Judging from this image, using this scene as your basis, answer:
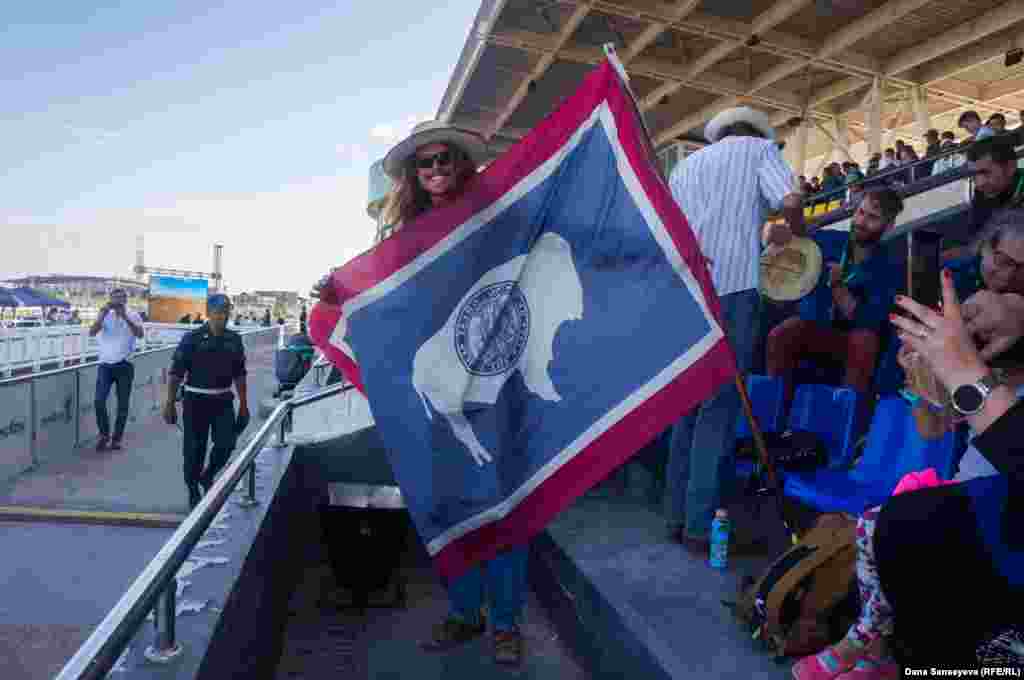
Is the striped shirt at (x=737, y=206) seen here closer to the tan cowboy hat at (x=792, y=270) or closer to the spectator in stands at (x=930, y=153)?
the tan cowboy hat at (x=792, y=270)

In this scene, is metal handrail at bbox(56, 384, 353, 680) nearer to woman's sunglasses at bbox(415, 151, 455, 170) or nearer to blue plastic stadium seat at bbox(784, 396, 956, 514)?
woman's sunglasses at bbox(415, 151, 455, 170)

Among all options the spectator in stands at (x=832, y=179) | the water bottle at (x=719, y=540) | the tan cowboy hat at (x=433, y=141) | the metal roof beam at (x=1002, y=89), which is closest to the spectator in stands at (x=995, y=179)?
the water bottle at (x=719, y=540)

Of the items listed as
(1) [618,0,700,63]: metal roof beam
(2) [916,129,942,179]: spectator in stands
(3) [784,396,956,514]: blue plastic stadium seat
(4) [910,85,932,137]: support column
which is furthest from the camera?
(4) [910,85,932,137]: support column

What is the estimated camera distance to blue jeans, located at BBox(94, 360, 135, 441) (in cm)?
877

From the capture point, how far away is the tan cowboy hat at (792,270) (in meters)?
4.03

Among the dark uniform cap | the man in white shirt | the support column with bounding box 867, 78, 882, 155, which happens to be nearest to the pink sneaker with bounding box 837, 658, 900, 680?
the dark uniform cap

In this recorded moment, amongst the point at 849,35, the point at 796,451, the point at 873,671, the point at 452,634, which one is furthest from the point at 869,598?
the point at 849,35

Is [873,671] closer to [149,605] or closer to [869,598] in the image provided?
[869,598]

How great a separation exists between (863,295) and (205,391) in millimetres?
5194

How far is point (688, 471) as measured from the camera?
11.4ft

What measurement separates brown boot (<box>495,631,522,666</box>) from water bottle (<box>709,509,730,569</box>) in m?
0.95

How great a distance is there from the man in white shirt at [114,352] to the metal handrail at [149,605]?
714 cm

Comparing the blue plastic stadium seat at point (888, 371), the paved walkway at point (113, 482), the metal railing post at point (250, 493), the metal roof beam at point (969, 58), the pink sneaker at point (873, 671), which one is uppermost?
the metal roof beam at point (969, 58)

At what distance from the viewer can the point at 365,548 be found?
12.8ft
